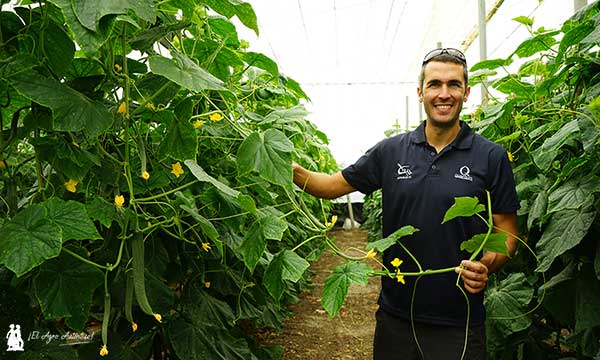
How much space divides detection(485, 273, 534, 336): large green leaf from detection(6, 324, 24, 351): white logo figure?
142 centimetres

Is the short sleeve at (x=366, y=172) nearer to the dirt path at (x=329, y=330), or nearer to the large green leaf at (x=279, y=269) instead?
the large green leaf at (x=279, y=269)

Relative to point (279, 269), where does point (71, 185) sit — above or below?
above

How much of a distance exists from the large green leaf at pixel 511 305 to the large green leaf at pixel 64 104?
1468mm

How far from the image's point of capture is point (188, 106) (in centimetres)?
103

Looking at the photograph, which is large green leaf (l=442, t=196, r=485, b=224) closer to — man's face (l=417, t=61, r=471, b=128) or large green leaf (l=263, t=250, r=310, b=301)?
large green leaf (l=263, t=250, r=310, b=301)

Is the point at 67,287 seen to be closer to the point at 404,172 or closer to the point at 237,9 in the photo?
the point at 237,9

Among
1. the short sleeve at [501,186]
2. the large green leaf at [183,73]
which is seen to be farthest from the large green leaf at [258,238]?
the short sleeve at [501,186]

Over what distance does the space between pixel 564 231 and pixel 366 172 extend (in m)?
0.61

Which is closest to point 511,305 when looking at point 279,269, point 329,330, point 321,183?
point 321,183

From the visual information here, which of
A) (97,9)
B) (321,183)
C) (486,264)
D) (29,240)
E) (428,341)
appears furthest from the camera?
(321,183)

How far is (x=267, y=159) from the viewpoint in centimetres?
106

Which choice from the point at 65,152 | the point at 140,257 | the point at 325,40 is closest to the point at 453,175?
the point at 140,257

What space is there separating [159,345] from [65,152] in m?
0.92

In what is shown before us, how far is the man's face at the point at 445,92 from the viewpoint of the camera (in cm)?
161
